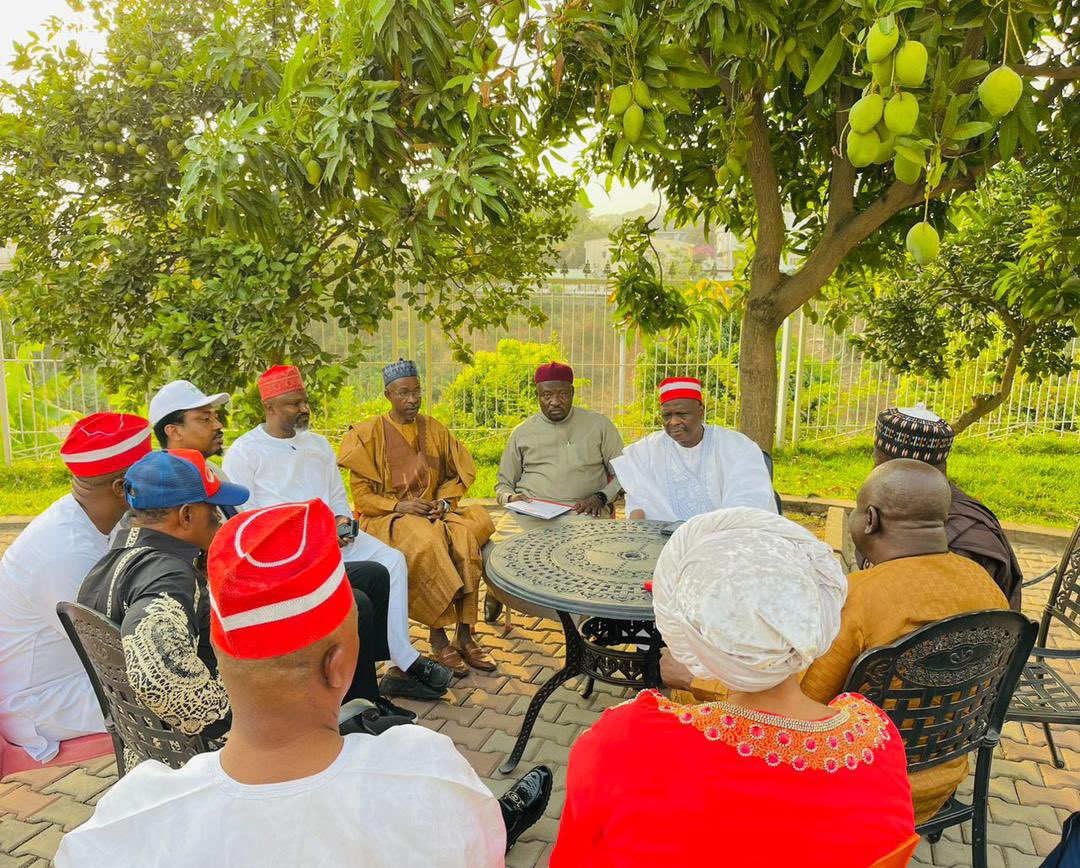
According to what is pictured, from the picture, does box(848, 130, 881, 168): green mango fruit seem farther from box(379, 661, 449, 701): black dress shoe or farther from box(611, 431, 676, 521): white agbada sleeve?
box(379, 661, 449, 701): black dress shoe

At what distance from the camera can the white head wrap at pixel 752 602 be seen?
4.12 ft

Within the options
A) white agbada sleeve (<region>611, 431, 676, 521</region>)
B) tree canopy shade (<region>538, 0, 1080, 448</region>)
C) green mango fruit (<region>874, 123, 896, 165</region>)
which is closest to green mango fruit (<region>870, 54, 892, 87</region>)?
tree canopy shade (<region>538, 0, 1080, 448</region>)

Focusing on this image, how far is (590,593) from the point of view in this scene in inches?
116

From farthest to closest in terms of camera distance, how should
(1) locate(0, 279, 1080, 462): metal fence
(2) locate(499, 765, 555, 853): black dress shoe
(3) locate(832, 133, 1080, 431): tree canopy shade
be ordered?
(1) locate(0, 279, 1080, 462): metal fence < (3) locate(832, 133, 1080, 431): tree canopy shade < (2) locate(499, 765, 555, 853): black dress shoe

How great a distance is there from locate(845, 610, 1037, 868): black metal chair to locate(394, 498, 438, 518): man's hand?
9.92 feet

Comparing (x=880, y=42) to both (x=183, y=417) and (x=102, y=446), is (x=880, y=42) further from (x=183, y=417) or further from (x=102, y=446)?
(x=183, y=417)

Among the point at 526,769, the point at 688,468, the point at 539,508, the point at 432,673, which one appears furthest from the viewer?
the point at 539,508

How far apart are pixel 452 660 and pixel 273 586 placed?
3.08 metres

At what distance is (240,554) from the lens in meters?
1.36

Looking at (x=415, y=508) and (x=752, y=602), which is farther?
(x=415, y=508)

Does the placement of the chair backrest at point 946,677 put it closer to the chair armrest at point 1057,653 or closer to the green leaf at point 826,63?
the chair armrest at point 1057,653

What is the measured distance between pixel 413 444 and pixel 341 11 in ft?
8.76

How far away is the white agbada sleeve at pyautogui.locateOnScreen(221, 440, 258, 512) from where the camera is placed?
425 cm

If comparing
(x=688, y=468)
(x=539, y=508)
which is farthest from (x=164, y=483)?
(x=688, y=468)
